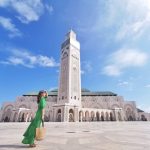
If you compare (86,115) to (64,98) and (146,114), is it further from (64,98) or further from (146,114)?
(146,114)

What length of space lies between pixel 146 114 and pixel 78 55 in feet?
136

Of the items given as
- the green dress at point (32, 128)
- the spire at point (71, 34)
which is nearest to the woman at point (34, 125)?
the green dress at point (32, 128)

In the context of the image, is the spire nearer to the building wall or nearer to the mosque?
the mosque

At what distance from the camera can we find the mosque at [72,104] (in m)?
49.0

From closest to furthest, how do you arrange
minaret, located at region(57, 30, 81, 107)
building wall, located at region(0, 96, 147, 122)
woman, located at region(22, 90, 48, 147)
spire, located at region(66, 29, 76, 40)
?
woman, located at region(22, 90, 48, 147)
building wall, located at region(0, 96, 147, 122)
minaret, located at region(57, 30, 81, 107)
spire, located at region(66, 29, 76, 40)

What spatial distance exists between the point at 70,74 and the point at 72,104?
43.4ft

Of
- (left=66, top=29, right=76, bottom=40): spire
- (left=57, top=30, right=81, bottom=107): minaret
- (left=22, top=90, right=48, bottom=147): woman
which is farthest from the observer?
(left=66, top=29, right=76, bottom=40): spire

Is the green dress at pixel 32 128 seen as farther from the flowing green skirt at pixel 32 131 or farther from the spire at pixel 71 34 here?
the spire at pixel 71 34

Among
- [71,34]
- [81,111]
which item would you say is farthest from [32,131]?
[71,34]

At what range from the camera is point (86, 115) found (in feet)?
176

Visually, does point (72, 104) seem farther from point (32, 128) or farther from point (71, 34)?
point (32, 128)

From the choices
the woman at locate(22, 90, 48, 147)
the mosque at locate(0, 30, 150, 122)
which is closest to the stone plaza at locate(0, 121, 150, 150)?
the woman at locate(22, 90, 48, 147)

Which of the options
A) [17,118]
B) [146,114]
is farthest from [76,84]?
[146,114]

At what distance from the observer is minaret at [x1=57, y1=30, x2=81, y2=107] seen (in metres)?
55.8
